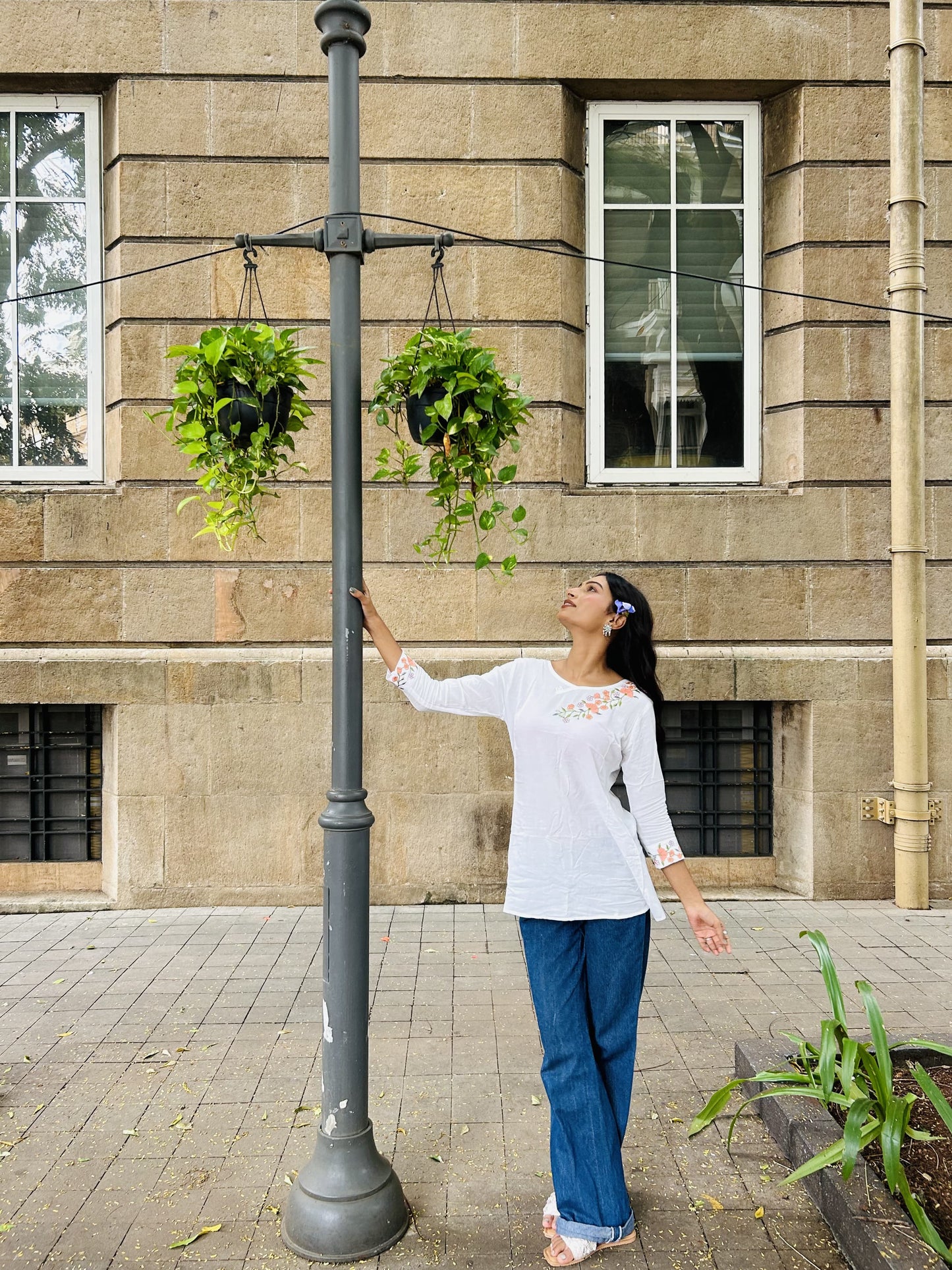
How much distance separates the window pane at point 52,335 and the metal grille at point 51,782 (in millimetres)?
1979

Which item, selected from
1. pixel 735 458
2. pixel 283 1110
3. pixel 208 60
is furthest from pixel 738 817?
pixel 208 60

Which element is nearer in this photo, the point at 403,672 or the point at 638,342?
the point at 403,672

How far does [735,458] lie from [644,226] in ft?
6.38

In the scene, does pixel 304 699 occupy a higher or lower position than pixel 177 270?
lower

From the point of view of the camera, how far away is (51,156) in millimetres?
7461

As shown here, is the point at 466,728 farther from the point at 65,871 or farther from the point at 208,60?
the point at 208,60

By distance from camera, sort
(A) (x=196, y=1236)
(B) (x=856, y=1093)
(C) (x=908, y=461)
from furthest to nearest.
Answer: (C) (x=908, y=461)
(B) (x=856, y=1093)
(A) (x=196, y=1236)

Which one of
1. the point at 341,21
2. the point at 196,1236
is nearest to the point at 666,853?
the point at 196,1236

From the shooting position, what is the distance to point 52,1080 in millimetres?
4359

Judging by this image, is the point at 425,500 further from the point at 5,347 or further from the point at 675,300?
the point at 5,347

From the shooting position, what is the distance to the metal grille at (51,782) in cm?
721

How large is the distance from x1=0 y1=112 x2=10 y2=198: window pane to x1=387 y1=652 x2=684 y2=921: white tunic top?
6.75 meters

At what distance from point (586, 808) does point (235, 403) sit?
5.88ft

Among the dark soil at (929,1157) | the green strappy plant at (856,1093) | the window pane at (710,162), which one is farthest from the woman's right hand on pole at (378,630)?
the window pane at (710,162)
